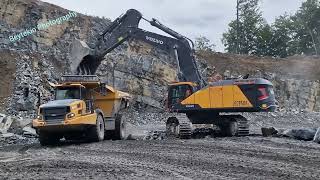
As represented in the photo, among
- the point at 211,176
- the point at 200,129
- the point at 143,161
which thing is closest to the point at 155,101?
the point at 200,129

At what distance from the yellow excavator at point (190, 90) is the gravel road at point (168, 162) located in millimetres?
3526

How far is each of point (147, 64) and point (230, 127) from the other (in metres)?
17.7

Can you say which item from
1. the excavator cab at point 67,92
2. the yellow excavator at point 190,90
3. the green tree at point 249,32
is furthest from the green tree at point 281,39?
the excavator cab at point 67,92

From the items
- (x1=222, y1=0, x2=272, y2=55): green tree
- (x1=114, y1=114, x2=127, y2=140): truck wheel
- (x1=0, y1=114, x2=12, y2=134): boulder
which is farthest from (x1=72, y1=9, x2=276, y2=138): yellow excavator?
(x1=222, y1=0, x2=272, y2=55): green tree

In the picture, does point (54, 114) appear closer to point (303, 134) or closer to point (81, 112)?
point (81, 112)

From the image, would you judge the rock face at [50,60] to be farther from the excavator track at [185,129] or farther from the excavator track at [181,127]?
the excavator track at [185,129]

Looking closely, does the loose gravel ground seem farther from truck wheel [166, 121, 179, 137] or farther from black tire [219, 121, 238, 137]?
black tire [219, 121, 238, 137]

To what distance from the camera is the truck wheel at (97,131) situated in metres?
16.2

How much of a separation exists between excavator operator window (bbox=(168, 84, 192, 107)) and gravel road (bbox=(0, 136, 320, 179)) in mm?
4282

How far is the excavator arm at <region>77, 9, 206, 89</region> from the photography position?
62.2 ft

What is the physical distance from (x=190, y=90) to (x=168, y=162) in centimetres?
823

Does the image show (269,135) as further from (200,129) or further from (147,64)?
(147,64)

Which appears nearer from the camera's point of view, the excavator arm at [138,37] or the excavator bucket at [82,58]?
the excavator bucket at [82,58]

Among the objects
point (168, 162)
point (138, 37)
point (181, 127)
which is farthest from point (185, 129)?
point (168, 162)
